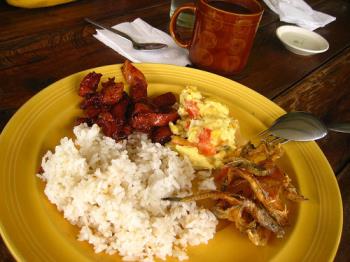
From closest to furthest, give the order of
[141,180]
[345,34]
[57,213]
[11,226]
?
[11,226] → [57,213] → [141,180] → [345,34]

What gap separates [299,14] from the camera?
2.01m

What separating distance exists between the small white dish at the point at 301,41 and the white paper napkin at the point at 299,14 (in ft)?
0.61

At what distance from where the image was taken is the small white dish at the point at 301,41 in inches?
65.3

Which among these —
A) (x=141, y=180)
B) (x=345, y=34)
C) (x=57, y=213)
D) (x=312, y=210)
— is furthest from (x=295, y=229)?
(x=345, y=34)

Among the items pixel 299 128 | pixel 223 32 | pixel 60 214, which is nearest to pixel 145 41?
pixel 223 32

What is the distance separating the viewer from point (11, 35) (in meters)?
1.35

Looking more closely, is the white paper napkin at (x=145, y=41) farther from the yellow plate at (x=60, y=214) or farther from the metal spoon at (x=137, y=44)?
the yellow plate at (x=60, y=214)

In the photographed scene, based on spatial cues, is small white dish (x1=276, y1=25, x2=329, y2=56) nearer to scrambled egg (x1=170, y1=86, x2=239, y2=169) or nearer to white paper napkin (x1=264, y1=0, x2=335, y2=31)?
white paper napkin (x1=264, y1=0, x2=335, y2=31)

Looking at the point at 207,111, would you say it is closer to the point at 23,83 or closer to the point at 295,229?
the point at 295,229

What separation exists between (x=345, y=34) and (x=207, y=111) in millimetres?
1380

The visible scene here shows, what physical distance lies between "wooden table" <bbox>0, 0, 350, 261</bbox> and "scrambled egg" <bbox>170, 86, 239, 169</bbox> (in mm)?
374

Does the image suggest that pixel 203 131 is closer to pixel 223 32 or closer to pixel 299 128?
pixel 299 128

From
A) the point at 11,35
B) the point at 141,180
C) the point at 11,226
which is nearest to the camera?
the point at 11,226

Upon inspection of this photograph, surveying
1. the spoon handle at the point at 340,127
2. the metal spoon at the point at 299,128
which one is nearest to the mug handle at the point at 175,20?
the metal spoon at the point at 299,128
